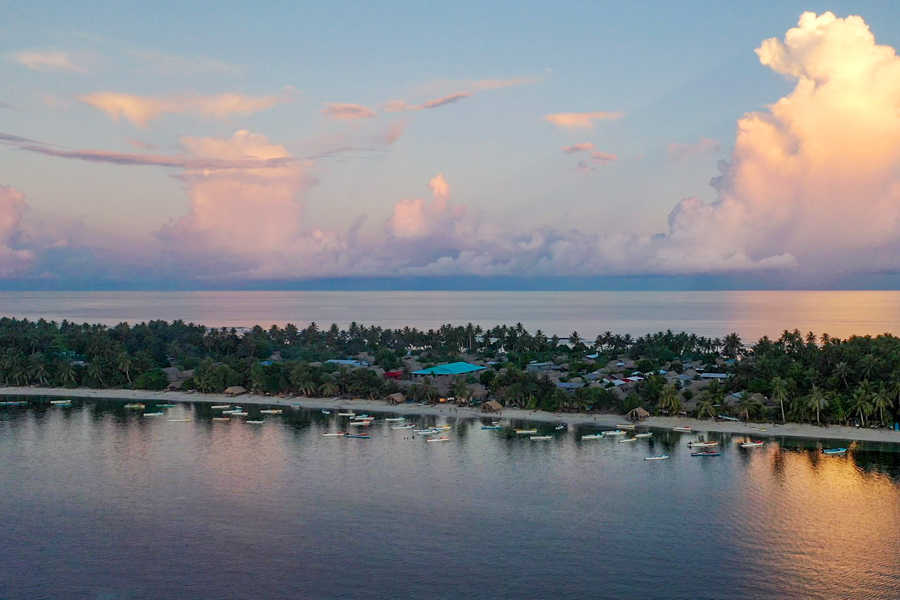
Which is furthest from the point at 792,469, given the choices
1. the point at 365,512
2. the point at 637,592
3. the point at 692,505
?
the point at 365,512

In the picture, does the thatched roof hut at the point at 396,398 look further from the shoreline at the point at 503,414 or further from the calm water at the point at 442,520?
the calm water at the point at 442,520

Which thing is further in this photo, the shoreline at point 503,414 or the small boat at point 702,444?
the shoreline at point 503,414

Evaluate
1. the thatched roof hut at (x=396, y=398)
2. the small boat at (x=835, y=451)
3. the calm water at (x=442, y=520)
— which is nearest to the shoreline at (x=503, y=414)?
the thatched roof hut at (x=396, y=398)

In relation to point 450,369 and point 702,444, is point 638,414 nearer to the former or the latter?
point 702,444

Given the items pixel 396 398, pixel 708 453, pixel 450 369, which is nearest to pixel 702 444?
pixel 708 453

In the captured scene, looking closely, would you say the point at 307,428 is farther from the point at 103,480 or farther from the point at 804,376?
the point at 804,376
